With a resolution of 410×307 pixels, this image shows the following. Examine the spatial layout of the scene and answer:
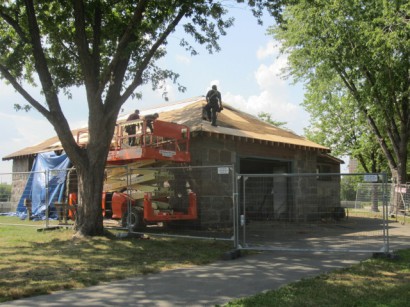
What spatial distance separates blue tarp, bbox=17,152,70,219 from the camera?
2028cm

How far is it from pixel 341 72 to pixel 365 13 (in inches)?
151

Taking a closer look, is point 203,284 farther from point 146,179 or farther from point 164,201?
point 164,201

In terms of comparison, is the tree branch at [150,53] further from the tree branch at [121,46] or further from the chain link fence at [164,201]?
the chain link fence at [164,201]

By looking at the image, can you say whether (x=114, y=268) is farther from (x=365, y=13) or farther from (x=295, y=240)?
(x=365, y=13)

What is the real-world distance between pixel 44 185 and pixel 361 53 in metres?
17.6

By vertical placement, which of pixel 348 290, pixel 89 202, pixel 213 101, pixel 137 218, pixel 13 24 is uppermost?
pixel 13 24

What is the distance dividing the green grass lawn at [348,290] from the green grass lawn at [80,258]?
262 cm

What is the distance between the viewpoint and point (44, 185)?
21.4 meters

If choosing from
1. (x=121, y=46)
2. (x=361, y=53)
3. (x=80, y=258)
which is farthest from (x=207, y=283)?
(x=361, y=53)

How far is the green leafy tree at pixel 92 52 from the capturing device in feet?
40.0

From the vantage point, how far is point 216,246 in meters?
11.3

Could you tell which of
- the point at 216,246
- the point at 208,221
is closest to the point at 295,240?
the point at 216,246

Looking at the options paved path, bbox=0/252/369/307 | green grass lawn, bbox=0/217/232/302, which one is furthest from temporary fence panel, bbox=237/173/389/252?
green grass lawn, bbox=0/217/232/302

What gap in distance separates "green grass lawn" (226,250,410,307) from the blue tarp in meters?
14.3
